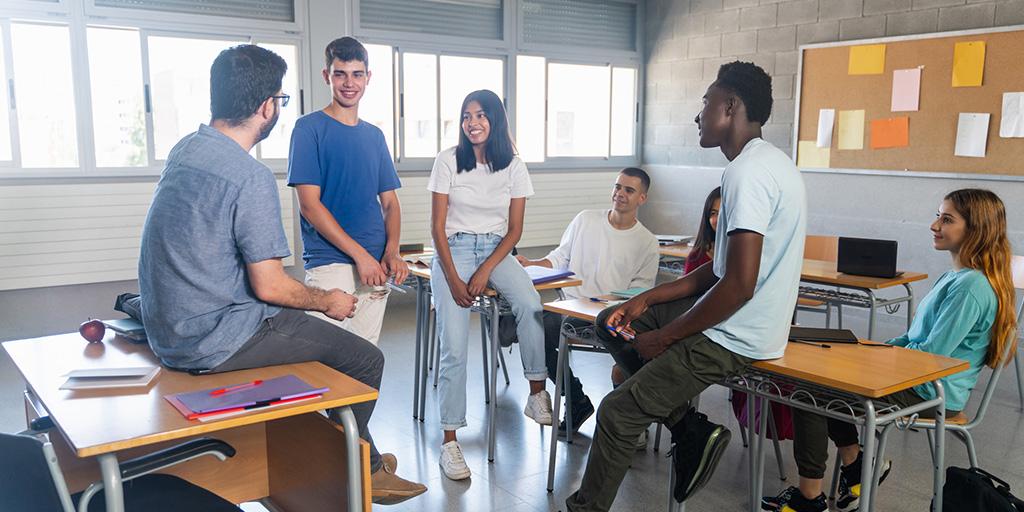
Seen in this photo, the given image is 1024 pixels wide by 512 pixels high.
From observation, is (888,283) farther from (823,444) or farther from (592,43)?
(592,43)

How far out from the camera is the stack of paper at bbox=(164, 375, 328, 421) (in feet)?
5.48

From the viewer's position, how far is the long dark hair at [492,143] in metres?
3.20

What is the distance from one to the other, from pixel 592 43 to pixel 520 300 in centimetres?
432

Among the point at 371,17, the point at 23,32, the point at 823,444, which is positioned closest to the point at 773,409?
the point at 823,444

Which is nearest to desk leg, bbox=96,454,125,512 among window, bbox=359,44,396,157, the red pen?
the red pen

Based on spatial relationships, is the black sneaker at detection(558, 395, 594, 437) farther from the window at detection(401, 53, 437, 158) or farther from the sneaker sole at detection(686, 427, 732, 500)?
the window at detection(401, 53, 437, 158)

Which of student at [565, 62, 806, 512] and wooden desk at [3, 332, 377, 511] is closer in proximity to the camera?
wooden desk at [3, 332, 377, 511]

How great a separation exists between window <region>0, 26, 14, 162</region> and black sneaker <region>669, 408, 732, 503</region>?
4.27m

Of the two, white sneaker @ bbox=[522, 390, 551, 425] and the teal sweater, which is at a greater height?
the teal sweater

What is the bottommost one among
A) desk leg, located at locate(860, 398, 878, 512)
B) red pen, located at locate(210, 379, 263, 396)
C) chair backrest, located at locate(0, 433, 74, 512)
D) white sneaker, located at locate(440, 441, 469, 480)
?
white sneaker, located at locate(440, 441, 469, 480)

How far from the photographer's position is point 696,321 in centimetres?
226

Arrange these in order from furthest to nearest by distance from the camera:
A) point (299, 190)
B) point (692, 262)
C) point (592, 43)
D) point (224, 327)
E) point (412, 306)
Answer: point (592, 43)
point (412, 306)
point (692, 262)
point (299, 190)
point (224, 327)

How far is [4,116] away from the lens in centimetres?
471

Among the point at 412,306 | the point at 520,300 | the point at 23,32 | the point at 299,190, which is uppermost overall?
the point at 23,32
